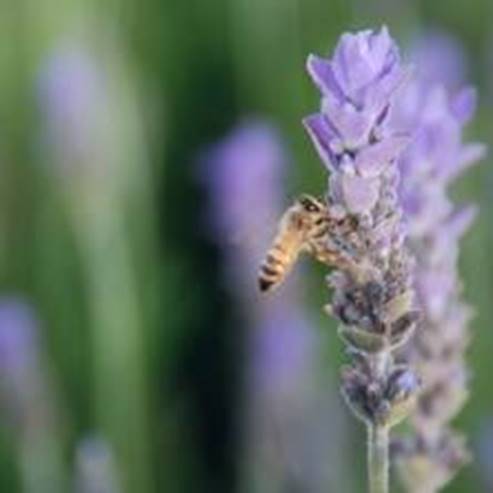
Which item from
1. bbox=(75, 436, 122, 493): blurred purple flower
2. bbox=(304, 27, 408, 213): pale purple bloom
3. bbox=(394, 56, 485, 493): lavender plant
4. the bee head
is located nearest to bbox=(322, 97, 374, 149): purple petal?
bbox=(304, 27, 408, 213): pale purple bloom

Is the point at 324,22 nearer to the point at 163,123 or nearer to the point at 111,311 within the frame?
the point at 163,123

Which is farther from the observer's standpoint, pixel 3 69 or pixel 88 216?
pixel 3 69

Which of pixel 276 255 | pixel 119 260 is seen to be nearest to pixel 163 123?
pixel 119 260

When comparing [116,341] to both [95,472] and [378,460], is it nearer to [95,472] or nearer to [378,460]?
[95,472]

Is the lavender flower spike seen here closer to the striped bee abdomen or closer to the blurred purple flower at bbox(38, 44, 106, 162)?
the striped bee abdomen

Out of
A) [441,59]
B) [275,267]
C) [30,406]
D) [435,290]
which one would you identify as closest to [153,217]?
[441,59]

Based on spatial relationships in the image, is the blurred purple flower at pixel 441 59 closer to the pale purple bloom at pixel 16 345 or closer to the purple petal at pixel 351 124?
the pale purple bloom at pixel 16 345

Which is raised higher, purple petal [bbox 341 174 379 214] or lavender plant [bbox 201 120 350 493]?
lavender plant [bbox 201 120 350 493]
